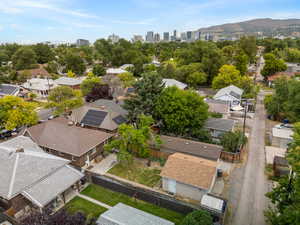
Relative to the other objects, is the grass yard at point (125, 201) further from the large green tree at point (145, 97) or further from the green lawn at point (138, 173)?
the large green tree at point (145, 97)

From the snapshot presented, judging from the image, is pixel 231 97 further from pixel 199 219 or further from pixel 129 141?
pixel 199 219

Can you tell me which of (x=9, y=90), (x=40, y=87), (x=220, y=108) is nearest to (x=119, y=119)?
(x=220, y=108)

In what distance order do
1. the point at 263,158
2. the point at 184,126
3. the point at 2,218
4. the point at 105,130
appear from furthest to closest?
the point at 105,130 < the point at 184,126 < the point at 263,158 < the point at 2,218

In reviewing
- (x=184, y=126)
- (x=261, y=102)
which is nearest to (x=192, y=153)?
(x=184, y=126)

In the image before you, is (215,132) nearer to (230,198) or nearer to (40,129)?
(230,198)

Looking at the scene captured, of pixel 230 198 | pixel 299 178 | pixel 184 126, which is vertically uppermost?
pixel 299 178

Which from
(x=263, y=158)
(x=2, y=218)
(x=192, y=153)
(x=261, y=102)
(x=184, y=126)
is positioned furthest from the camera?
(x=261, y=102)

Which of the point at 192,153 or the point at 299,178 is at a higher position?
the point at 299,178
